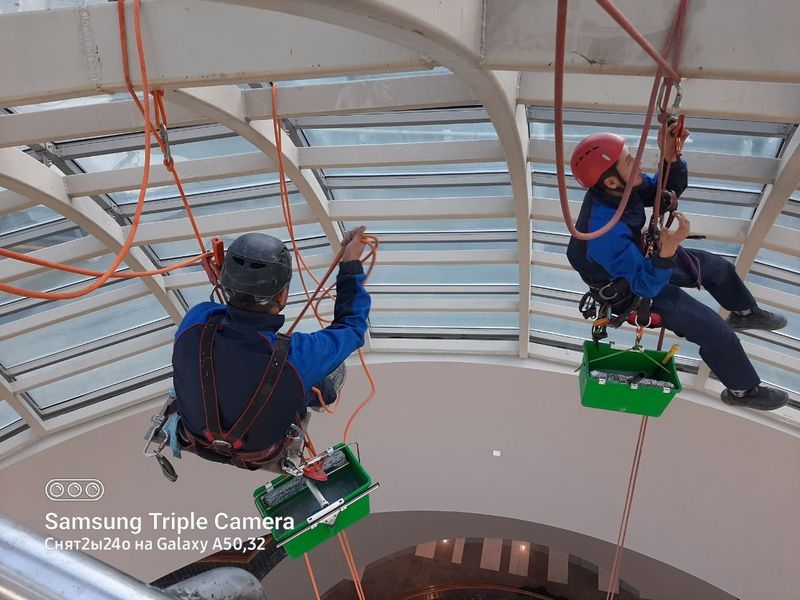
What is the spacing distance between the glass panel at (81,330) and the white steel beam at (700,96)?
→ 7.81 metres

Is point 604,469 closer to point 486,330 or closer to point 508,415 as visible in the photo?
point 508,415

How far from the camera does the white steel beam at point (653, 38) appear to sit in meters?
2.94

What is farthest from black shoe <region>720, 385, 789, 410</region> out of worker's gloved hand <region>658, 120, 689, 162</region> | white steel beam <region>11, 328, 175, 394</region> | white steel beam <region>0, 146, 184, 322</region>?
white steel beam <region>11, 328, 175, 394</region>

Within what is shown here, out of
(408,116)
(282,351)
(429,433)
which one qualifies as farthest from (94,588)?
(429,433)

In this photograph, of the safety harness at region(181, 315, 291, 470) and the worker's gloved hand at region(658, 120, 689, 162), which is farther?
the worker's gloved hand at region(658, 120, 689, 162)

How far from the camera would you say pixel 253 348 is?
3277mm

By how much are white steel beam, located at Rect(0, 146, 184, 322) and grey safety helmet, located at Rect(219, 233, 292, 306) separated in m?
4.15

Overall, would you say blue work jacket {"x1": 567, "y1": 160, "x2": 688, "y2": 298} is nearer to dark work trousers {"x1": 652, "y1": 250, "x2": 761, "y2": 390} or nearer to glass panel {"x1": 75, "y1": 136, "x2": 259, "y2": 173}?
dark work trousers {"x1": 652, "y1": 250, "x2": 761, "y2": 390}

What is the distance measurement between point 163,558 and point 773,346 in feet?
41.6

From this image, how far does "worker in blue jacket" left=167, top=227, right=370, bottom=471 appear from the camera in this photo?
3258 millimetres

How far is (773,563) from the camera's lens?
10664 millimetres

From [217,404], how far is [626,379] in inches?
120

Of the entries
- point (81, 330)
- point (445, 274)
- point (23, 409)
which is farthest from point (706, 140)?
point (23, 409)

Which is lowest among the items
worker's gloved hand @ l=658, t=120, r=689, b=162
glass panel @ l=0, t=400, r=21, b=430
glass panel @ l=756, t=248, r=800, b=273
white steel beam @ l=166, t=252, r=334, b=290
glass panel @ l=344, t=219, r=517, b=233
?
glass panel @ l=0, t=400, r=21, b=430
